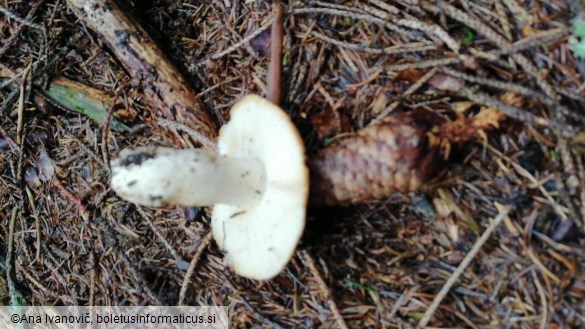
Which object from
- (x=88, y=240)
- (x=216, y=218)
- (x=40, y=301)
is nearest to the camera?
(x=216, y=218)

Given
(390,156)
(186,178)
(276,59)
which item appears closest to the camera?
(390,156)

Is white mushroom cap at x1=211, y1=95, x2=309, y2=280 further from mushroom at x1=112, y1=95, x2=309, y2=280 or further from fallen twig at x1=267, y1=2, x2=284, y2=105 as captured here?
fallen twig at x1=267, y1=2, x2=284, y2=105

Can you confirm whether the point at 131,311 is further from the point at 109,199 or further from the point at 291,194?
the point at 291,194

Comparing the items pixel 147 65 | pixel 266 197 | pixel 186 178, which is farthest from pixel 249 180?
pixel 147 65

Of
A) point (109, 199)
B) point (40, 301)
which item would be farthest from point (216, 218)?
point (40, 301)

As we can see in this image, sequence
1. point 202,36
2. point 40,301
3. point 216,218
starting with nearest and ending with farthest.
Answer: point 216,218
point 202,36
point 40,301

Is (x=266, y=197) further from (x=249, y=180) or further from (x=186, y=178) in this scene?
(x=186, y=178)

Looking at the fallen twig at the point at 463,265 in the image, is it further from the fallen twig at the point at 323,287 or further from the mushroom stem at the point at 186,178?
the mushroom stem at the point at 186,178
